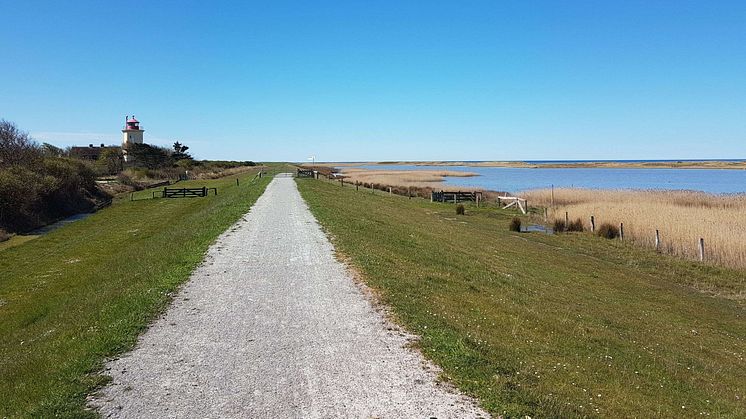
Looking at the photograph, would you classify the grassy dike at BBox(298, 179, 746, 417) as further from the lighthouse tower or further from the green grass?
the lighthouse tower

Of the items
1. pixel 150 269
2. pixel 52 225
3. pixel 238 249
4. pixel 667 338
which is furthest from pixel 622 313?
pixel 52 225

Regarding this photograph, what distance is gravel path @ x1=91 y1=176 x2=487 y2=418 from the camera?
18.0 feet

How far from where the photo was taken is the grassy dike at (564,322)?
21.2ft

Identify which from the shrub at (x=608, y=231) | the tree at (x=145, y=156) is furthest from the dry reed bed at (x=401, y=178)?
the shrub at (x=608, y=231)

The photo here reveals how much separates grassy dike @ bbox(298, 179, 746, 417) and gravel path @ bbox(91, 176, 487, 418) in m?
0.57

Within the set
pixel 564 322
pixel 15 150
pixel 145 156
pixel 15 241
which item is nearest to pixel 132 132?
pixel 145 156

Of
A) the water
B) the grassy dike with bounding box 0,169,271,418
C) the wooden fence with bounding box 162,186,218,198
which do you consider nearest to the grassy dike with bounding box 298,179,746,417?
the grassy dike with bounding box 0,169,271,418

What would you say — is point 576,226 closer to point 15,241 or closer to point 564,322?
point 564,322

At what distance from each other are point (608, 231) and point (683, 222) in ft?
11.6

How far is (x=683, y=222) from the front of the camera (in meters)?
25.0

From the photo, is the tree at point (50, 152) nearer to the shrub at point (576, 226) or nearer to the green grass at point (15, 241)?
the green grass at point (15, 241)

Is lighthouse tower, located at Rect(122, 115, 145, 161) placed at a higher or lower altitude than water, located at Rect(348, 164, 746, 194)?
higher

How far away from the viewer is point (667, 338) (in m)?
10.9

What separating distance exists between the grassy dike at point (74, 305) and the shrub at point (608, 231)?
62.0 feet
